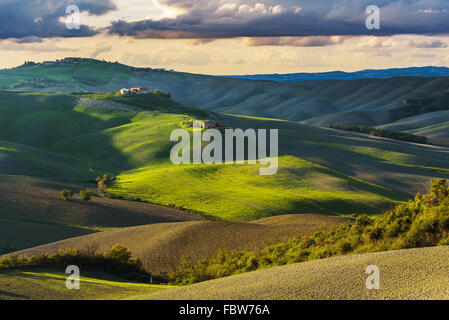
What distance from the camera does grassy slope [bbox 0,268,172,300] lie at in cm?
1712

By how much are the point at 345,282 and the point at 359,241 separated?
27.7 feet

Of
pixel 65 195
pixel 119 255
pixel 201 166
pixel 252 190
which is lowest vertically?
pixel 119 255

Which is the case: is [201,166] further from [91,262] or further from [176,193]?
[91,262]

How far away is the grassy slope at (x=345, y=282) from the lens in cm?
1495

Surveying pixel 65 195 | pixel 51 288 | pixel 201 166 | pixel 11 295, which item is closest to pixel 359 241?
pixel 51 288

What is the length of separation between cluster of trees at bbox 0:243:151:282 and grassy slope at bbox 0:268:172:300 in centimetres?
99

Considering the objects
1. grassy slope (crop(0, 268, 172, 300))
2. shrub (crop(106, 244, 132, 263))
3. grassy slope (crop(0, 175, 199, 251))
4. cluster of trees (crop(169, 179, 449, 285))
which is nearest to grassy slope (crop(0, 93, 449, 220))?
grassy slope (crop(0, 175, 199, 251))

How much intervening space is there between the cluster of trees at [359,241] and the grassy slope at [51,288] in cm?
496

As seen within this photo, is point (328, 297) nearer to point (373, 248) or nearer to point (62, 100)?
point (373, 248)

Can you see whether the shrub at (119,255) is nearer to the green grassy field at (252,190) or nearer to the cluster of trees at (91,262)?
the cluster of trees at (91,262)

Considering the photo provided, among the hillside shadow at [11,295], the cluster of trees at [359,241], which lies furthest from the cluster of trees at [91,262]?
the hillside shadow at [11,295]

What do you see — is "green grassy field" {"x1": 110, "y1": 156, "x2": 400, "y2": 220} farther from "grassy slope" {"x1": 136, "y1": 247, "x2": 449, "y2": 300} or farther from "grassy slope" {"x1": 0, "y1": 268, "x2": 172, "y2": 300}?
"grassy slope" {"x1": 136, "y1": 247, "x2": 449, "y2": 300}

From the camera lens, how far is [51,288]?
59.3 ft
